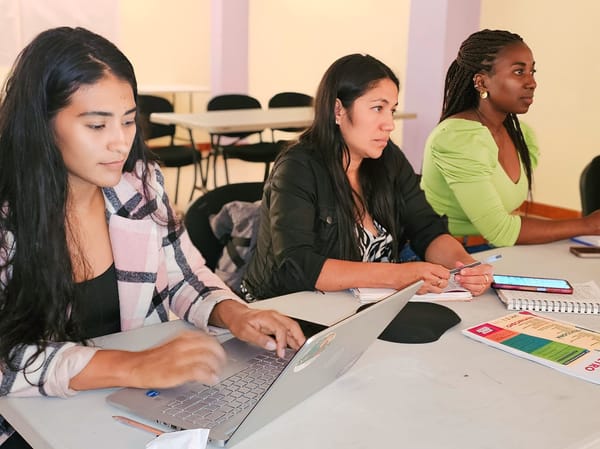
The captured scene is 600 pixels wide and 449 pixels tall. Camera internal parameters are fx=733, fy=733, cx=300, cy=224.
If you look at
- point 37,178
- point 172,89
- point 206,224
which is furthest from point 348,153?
point 172,89

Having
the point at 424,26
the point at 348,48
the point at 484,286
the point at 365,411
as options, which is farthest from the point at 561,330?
the point at 348,48

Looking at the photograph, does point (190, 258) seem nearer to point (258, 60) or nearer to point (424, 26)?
point (424, 26)

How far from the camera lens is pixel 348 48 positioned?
21.5 ft

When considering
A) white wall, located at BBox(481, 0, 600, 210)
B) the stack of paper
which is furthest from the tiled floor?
the stack of paper

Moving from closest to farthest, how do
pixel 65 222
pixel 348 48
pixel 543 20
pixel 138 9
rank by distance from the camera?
pixel 65 222 < pixel 543 20 < pixel 348 48 < pixel 138 9

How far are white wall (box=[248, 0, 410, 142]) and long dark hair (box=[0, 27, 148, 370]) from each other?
185 inches

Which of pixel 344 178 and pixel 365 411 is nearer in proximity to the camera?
pixel 365 411

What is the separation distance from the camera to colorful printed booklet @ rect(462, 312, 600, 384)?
1.27 meters

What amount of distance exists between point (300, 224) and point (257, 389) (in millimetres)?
736

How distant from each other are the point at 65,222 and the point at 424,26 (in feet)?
11.8

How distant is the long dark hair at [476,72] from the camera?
2.38 m

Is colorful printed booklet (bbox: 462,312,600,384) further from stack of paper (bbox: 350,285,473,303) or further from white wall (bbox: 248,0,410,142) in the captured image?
white wall (bbox: 248,0,410,142)

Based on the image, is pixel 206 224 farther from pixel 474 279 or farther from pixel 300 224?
pixel 474 279

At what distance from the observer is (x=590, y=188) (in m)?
2.68
